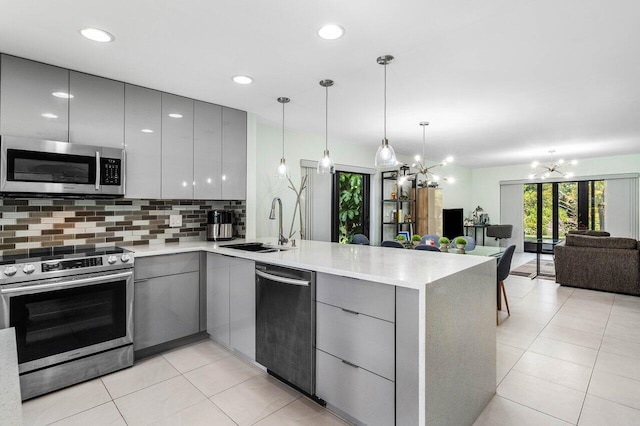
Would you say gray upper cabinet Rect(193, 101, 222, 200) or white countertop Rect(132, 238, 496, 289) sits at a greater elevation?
gray upper cabinet Rect(193, 101, 222, 200)

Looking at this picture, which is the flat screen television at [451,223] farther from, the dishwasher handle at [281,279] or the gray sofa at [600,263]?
the dishwasher handle at [281,279]

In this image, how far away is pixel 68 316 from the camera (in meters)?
2.37

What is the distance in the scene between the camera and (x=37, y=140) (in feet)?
7.89

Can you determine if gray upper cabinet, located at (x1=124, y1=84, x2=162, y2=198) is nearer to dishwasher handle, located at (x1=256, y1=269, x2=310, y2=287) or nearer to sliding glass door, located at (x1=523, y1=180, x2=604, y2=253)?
dishwasher handle, located at (x1=256, y1=269, x2=310, y2=287)

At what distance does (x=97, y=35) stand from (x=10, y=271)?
1616 mm

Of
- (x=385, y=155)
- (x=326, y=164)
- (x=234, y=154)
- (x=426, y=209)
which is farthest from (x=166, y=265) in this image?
(x=426, y=209)

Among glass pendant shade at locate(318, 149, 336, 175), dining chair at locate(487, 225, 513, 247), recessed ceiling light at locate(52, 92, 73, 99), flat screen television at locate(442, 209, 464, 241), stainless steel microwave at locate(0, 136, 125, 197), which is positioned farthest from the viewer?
dining chair at locate(487, 225, 513, 247)

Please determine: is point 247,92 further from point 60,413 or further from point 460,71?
point 60,413

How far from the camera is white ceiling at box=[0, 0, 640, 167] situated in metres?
1.86

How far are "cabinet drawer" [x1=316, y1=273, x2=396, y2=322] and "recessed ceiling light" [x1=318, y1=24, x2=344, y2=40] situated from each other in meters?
1.51

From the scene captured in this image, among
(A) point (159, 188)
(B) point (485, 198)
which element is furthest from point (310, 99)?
(B) point (485, 198)

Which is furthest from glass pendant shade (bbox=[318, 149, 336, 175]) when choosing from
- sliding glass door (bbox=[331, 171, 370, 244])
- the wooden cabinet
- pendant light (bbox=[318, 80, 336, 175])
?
the wooden cabinet

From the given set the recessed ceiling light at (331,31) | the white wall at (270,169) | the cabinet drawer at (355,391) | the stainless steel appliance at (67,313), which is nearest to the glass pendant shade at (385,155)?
the recessed ceiling light at (331,31)

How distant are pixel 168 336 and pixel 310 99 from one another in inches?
103
